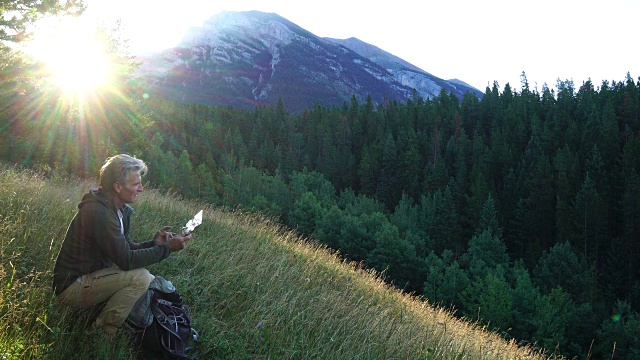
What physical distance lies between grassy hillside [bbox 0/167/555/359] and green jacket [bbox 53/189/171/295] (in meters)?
0.28

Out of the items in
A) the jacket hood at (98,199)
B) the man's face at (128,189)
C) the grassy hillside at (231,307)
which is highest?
the man's face at (128,189)

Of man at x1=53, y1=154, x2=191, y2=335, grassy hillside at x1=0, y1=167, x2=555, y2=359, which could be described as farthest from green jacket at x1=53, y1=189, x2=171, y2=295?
grassy hillside at x1=0, y1=167, x2=555, y2=359

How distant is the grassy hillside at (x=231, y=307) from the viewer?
332 centimetres

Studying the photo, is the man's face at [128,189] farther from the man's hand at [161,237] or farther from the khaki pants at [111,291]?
the khaki pants at [111,291]

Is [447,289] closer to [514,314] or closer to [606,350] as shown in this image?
[514,314]

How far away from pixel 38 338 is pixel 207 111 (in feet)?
363

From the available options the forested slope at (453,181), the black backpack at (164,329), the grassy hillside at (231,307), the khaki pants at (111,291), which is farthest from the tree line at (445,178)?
the khaki pants at (111,291)

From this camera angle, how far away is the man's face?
11.1ft

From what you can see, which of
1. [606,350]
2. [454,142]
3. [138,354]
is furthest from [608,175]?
[138,354]

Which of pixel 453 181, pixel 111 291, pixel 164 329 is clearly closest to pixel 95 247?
pixel 111 291

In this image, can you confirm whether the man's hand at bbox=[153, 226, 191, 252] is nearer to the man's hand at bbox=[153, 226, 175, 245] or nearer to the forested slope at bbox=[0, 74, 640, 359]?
the man's hand at bbox=[153, 226, 175, 245]

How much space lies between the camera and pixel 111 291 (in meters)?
3.33

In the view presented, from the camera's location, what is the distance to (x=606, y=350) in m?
39.1

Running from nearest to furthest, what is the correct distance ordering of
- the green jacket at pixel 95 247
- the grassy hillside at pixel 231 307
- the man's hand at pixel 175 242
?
1. the green jacket at pixel 95 247
2. the grassy hillside at pixel 231 307
3. the man's hand at pixel 175 242
